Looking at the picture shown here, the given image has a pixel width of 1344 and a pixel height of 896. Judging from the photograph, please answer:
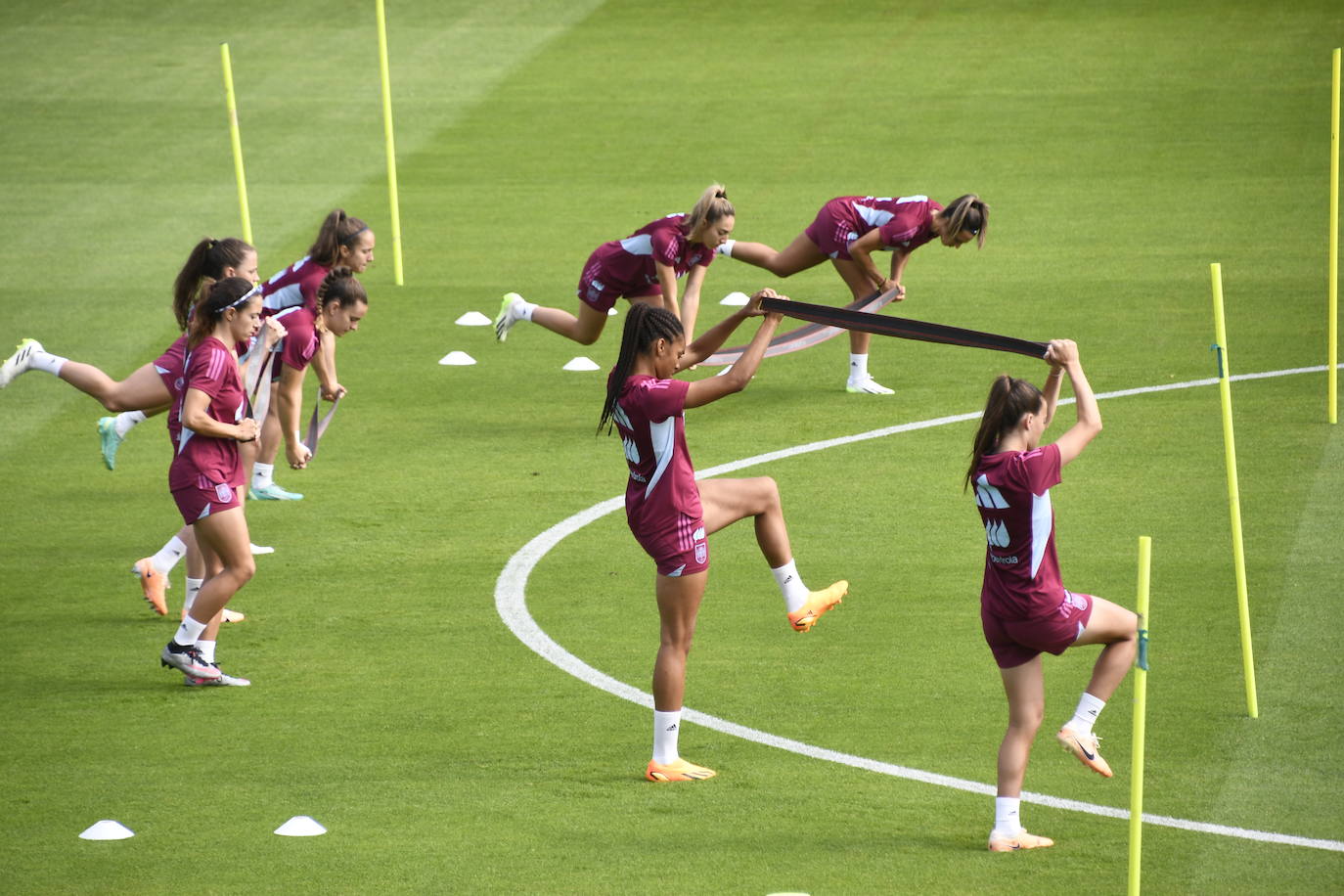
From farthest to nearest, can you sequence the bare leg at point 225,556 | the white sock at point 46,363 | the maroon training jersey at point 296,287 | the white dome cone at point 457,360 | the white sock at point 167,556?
the white dome cone at point 457,360, the maroon training jersey at point 296,287, the white sock at point 46,363, the white sock at point 167,556, the bare leg at point 225,556

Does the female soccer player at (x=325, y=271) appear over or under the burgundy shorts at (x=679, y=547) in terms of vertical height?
over

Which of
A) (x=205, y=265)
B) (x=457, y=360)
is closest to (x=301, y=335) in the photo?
(x=205, y=265)

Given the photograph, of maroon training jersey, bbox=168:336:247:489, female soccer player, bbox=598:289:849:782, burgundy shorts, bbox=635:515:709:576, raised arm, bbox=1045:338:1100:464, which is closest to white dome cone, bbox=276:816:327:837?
female soccer player, bbox=598:289:849:782

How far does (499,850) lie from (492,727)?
1426mm

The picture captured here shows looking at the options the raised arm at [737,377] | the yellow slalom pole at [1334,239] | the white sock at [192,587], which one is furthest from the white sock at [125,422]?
the yellow slalom pole at [1334,239]

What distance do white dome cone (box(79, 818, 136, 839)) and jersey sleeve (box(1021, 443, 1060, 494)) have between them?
4146 mm

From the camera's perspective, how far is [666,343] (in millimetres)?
8375

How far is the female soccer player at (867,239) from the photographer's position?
14.2 meters

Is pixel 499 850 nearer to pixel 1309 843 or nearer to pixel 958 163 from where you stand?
pixel 1309 843

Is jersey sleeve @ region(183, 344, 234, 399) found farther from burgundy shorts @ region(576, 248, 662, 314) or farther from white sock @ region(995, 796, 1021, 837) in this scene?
burgundy shorts @ region(576, 248, 662, 314)

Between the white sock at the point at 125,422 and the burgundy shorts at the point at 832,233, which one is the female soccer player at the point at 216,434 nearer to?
the white sock at the point at 125,422

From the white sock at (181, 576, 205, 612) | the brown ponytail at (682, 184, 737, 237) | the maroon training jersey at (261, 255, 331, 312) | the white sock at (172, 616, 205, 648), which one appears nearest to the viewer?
the white sock at (172, 616, 205, 648)

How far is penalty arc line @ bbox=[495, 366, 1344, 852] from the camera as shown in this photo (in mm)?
7898

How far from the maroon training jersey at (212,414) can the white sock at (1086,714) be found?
14.8 feet
